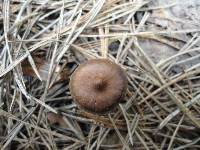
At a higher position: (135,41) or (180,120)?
(135,41)

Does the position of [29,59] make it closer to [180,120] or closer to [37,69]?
[37,69]

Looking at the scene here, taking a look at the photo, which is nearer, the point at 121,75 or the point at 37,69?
the point at 121,75

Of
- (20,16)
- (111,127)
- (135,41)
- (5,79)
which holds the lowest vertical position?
(111,127)

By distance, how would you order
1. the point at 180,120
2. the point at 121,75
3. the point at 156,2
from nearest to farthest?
the point at 121,75 → the point at 180,120 → the point at 156,2

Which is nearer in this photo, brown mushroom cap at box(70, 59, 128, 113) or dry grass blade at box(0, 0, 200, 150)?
brown mushroom cap at box(70, 59, 128, 113)

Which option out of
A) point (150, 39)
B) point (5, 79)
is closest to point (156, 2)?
point (150, 39)

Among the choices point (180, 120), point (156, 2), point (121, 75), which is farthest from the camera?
point (156, 2)

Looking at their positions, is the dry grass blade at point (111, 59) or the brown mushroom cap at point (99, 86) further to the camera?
the dry grass blade at point (111, 59)

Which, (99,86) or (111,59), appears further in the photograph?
(111,59)
